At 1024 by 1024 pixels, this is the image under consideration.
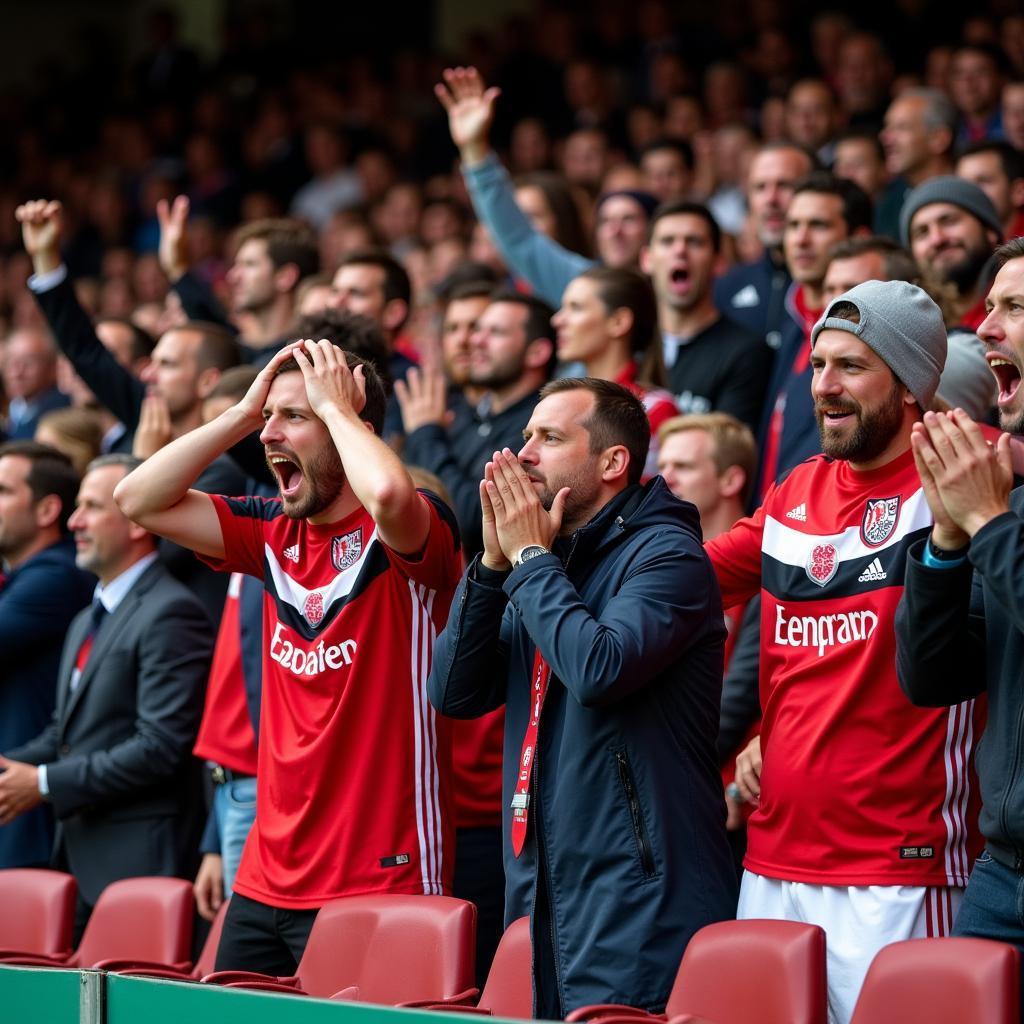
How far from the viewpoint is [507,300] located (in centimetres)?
627

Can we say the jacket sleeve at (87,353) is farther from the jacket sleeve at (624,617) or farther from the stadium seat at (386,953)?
the jacket sleeve at (624,617)

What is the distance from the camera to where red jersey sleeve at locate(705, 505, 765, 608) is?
4.30 meters

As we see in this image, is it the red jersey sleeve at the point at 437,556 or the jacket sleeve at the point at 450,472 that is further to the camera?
the jacket sleeve at the point at 450,472

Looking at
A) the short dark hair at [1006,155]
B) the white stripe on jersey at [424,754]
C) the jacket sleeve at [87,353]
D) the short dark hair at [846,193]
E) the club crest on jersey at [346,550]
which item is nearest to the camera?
the white stripe on jersey at [424,754]

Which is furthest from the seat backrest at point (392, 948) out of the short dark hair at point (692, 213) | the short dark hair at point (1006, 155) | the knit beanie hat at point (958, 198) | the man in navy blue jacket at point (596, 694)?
the short dark hair at point (1006, 155)

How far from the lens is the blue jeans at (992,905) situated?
3.36m

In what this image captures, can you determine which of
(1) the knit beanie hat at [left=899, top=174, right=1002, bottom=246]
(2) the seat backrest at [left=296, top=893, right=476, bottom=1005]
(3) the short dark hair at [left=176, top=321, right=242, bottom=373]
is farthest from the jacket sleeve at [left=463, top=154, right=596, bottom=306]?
(2) the seat backrest at [left=296, top=893, right=476, bottom=1005]

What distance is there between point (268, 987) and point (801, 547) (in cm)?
163

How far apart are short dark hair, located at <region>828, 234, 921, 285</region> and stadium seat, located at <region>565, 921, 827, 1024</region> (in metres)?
2.41

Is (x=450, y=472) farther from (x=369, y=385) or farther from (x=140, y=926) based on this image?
(x=140, y=926)

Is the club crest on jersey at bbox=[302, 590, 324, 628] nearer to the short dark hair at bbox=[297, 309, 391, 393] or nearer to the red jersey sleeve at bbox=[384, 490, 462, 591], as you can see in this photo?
the red jersey sleeve at bbox=[384, 490, 462, 591]

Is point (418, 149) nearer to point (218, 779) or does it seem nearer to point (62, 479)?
point (62, 479)

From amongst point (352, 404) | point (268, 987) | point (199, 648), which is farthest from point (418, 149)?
point (268, 987)

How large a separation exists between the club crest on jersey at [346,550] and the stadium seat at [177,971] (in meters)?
1.03
